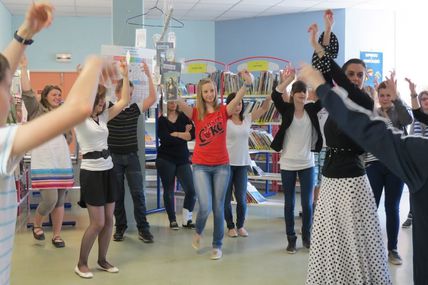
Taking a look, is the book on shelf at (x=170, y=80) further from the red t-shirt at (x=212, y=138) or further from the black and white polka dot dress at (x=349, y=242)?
the black and white polka dot dress at (x=349, y=242)

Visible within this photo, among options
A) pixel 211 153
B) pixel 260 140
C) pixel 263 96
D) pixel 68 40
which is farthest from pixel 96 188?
pixel 68 40

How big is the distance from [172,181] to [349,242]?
2601mm

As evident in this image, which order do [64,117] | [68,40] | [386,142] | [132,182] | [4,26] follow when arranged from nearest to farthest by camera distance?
[64,117] → [386,142] → [132,182] → [4,26] → [68,40]

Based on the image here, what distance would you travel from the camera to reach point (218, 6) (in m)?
A: 8.46

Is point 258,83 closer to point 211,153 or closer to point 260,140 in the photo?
point 260,140

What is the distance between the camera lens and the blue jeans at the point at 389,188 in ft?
11.7

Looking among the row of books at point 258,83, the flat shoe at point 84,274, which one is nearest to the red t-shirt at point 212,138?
the flat shoe at point 84,274

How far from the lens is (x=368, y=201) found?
2.68 m

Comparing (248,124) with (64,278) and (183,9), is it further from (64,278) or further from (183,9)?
(183,9)

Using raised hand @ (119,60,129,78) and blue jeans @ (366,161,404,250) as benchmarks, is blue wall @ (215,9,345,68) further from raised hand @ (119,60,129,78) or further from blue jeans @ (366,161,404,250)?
raised hand @ (119,60,129,78)

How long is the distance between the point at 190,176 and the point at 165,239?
803 millimetres

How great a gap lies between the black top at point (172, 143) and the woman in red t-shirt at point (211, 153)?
1062mm

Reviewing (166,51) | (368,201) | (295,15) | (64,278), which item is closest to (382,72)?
(295,15)

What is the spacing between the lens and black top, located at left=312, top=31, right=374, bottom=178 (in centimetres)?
259
